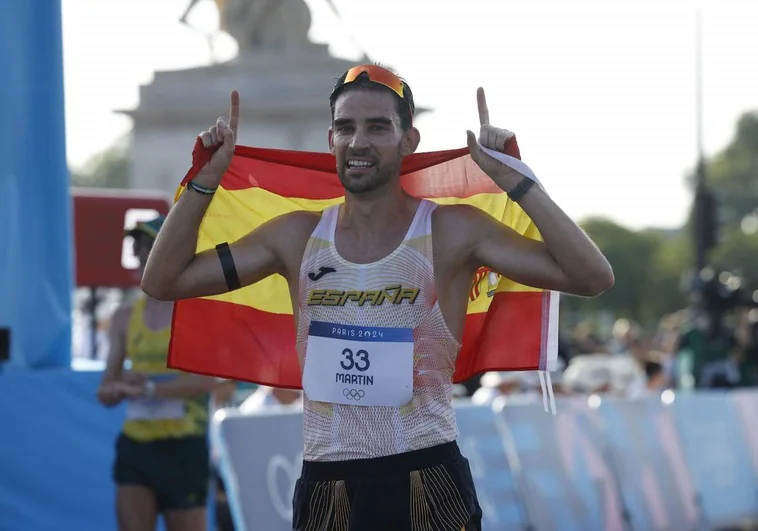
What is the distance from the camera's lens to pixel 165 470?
7.35 meters

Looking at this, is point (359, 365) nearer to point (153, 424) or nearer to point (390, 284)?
point (390, 284)

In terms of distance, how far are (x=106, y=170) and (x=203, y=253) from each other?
118 meters

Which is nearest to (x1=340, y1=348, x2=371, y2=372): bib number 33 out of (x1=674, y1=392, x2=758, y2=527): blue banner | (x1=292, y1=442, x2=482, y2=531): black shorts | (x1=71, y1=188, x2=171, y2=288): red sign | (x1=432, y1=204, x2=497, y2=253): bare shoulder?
(x1=292, y1=442, x2=482, y2=531): black shorts

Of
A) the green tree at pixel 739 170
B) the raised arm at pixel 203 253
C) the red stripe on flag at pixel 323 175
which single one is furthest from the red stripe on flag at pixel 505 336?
the green tree at pixel 739 170

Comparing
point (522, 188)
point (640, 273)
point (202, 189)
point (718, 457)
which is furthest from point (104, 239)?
point (640, 273)

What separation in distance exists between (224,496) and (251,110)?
102ft

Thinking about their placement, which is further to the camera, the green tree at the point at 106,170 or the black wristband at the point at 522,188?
A: the green tree at the point at 106,170

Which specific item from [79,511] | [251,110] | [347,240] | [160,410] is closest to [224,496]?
[79,511]

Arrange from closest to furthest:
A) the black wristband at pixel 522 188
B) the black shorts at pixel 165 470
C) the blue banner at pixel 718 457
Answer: the black wristband at pixel 522 188 → the black shorts at pixel 165 470 → the blue banner at pixel 718 457

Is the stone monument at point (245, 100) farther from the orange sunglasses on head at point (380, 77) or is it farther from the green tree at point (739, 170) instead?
the green tree at point (739, 170)

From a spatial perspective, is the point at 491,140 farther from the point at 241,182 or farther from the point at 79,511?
the point at 79,511

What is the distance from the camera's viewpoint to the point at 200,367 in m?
5.46

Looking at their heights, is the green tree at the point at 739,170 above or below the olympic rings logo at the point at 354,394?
above

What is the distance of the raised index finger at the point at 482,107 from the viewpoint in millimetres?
4691
